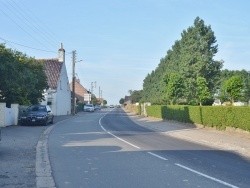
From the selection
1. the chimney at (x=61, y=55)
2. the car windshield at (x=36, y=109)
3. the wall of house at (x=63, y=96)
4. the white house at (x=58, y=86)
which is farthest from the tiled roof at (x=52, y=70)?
the car windshield at (x=36, y=109)

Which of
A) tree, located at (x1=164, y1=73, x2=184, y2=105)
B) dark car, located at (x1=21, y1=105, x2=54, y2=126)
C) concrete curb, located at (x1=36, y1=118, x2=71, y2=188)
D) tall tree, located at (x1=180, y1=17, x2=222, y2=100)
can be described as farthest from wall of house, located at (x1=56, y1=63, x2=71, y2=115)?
concrete curb, located at (x1=36, y1=118, x2=71, y2=188)

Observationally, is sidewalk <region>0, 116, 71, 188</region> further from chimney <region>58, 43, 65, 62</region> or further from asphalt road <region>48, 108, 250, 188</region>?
chimney <region>58, 43, 65, 62</region>

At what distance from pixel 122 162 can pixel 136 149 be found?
3.45 meters

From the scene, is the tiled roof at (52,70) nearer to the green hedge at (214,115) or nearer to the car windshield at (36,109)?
the green hedge at (214,115)

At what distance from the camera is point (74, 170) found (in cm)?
983

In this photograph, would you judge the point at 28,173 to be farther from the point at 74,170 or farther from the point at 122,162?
the point at 122,162

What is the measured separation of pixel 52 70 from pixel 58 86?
2.66 meters

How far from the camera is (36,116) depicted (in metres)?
28.7

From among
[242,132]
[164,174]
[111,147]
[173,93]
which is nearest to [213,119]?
[242,132]

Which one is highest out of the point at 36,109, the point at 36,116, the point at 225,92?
the point at 225,92

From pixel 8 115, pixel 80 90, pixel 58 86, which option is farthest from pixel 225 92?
pixel 80 90

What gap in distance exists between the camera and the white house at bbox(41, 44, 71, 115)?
53406 mm

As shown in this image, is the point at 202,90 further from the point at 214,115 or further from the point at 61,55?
the point at 61,55

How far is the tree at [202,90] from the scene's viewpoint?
1908 inches
